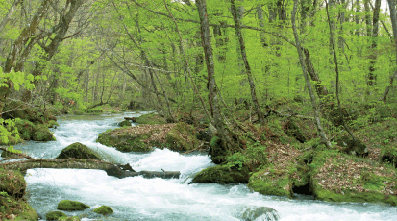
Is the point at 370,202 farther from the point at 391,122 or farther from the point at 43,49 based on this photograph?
the point at 43,49

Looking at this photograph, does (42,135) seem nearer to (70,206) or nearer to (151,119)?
(151,119)

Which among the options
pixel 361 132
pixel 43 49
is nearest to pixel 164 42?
pixel 43 49

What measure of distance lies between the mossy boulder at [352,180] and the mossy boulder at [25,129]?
11.3 m

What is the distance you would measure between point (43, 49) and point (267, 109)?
10.9m

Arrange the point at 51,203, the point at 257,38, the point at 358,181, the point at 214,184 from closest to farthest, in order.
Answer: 1. the point at 51,203
2. the point at 358,181
3. the point at 214,184
4. the point at 257,38

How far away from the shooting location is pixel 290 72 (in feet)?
42.9

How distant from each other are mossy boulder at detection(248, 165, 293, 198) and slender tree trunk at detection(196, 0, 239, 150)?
1.67m

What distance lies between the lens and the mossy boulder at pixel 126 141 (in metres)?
12.0

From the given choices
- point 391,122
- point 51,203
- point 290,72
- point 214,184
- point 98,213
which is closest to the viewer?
point 98,213

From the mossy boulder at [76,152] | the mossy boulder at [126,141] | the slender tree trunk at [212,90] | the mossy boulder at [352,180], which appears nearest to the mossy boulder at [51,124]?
the mossy boulder at [126,141]

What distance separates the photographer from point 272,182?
750 centimetres

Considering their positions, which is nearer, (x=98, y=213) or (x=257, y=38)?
(x=98, y=213)

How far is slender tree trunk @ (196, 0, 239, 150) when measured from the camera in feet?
30.2

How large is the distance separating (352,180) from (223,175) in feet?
10.9
